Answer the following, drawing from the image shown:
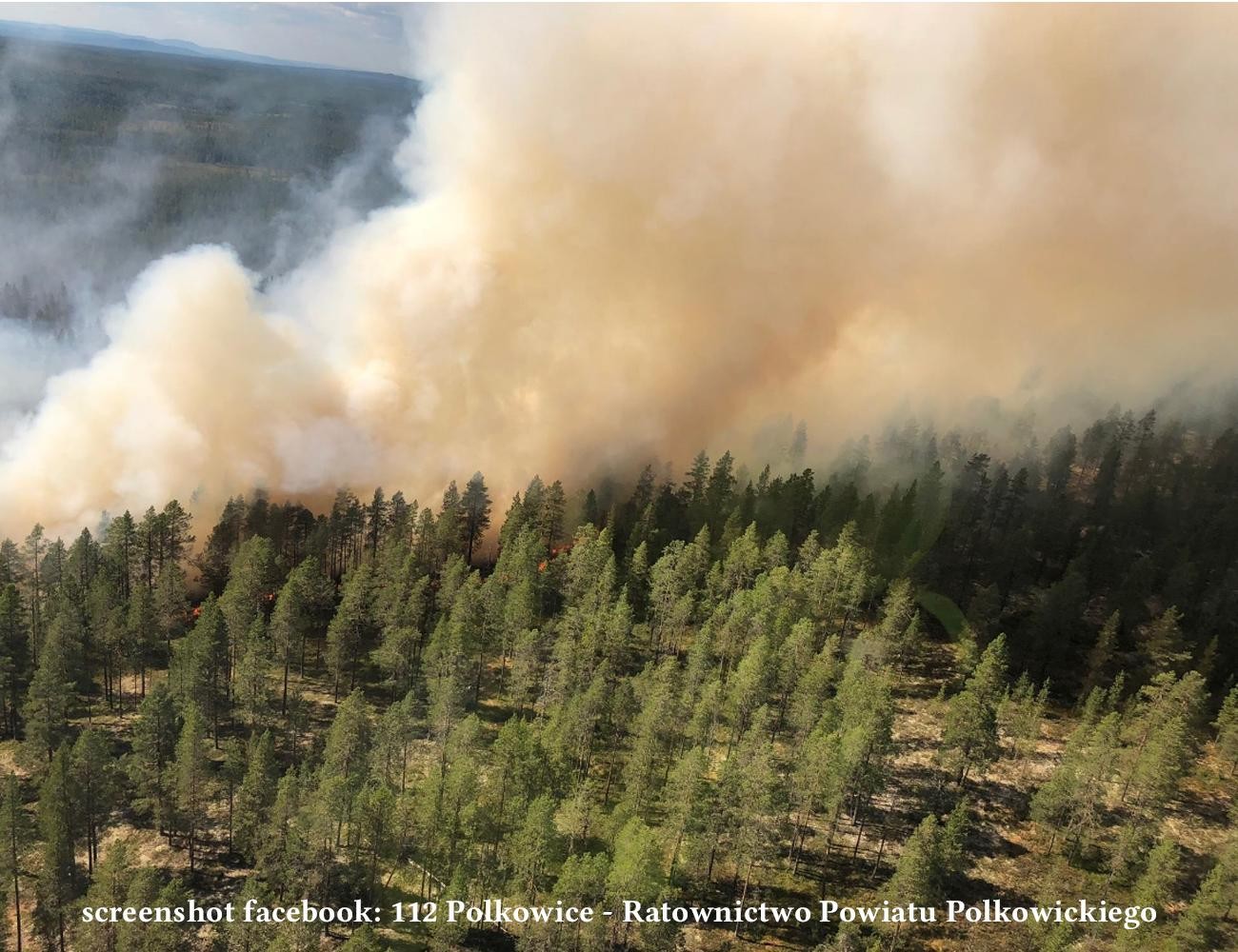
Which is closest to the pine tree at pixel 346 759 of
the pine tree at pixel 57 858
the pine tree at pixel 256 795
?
the pine tree at pixel 256 795

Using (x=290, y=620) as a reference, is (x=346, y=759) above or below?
below

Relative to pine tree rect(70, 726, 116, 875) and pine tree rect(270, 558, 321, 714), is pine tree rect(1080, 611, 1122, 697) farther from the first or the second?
pine tree rect(70, 726, 116, 875)

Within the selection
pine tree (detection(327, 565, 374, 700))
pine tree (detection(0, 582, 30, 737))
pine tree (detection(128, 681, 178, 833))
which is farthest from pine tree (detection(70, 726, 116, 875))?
pine tree (detection(327, 565, 374, 700))

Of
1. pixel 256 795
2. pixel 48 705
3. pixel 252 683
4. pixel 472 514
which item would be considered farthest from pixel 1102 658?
pixel 48 705

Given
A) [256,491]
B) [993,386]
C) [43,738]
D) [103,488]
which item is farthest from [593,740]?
[993,386]

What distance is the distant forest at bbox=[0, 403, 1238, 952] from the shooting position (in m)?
44.9

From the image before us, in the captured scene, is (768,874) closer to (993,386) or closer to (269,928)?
(269,928)

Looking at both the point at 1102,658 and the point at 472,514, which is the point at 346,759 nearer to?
the point at 472,514

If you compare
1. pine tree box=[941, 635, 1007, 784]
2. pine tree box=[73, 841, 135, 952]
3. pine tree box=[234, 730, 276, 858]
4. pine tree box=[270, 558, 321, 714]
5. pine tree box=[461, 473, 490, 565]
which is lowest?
pine tree box=[73, 841, 135, 952]

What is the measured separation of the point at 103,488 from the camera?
8156cm

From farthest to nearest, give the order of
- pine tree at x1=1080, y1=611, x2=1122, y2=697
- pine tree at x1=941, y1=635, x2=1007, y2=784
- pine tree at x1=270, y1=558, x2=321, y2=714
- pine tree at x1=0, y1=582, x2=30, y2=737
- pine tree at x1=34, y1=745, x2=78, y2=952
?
pine tree at x1=1080, y1=611, x2=1122, y2=697
pine tree at x1=270, y1=558, x2=321, y2=714
pine tree at x1=0, y1=582, x2=30, y2=737
pine tree at x1=941, y1=635, x2=1007, y2=784
pine tree at x1=34, y1=745, x2=78, y2=952

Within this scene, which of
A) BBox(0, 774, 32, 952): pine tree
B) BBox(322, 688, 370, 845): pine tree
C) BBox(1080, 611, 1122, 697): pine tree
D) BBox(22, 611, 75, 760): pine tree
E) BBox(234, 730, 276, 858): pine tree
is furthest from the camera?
BBox(1080, 611, 1122, 697): pine tree

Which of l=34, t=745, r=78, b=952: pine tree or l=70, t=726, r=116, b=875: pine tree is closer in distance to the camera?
l=34, t=745, r=78, b=952: pine tree

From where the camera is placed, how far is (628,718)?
53812 mm
